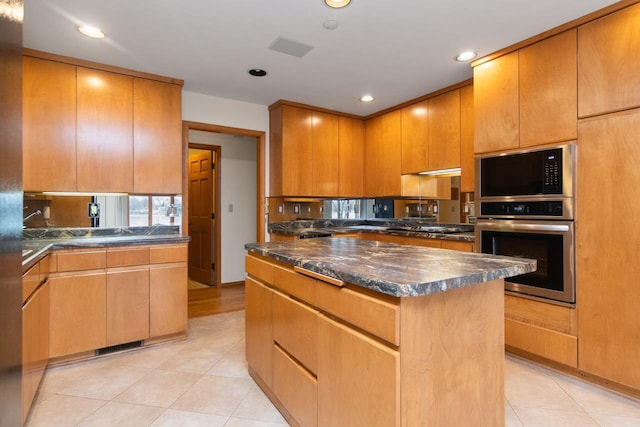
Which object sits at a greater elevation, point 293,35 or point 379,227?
point 293,35

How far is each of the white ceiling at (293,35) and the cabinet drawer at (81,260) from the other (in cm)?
159

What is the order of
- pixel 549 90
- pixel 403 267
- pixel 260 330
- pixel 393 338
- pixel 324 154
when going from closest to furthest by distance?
pixel 393 338, pixel 403 267, pixel 260 330, pixel 549 90, pixel 324 154

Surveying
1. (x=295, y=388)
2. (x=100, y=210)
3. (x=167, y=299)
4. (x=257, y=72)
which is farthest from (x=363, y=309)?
(x=100, y=210)

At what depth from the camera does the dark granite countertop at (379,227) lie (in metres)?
3.33

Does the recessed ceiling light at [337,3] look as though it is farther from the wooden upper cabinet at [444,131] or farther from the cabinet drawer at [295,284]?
the wooden upper cabinet at [444,131]

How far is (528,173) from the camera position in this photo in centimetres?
250

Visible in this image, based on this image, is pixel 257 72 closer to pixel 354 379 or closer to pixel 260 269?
pixel 260 269

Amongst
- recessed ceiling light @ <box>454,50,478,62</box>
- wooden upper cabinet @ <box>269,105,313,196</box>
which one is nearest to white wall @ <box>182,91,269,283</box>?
wooden upper cabinet @ <box>269,105,313,196</box>

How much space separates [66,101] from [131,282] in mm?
1587

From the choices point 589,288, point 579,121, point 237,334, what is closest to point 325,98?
point 579,121

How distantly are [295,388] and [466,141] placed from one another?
2.82m

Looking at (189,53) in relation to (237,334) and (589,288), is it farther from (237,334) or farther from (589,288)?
(589,288)

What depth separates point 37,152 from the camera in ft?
8.84

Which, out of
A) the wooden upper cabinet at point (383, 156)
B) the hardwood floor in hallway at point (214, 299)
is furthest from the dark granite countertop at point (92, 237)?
the wooden upper cabinet at point (383, 156)
